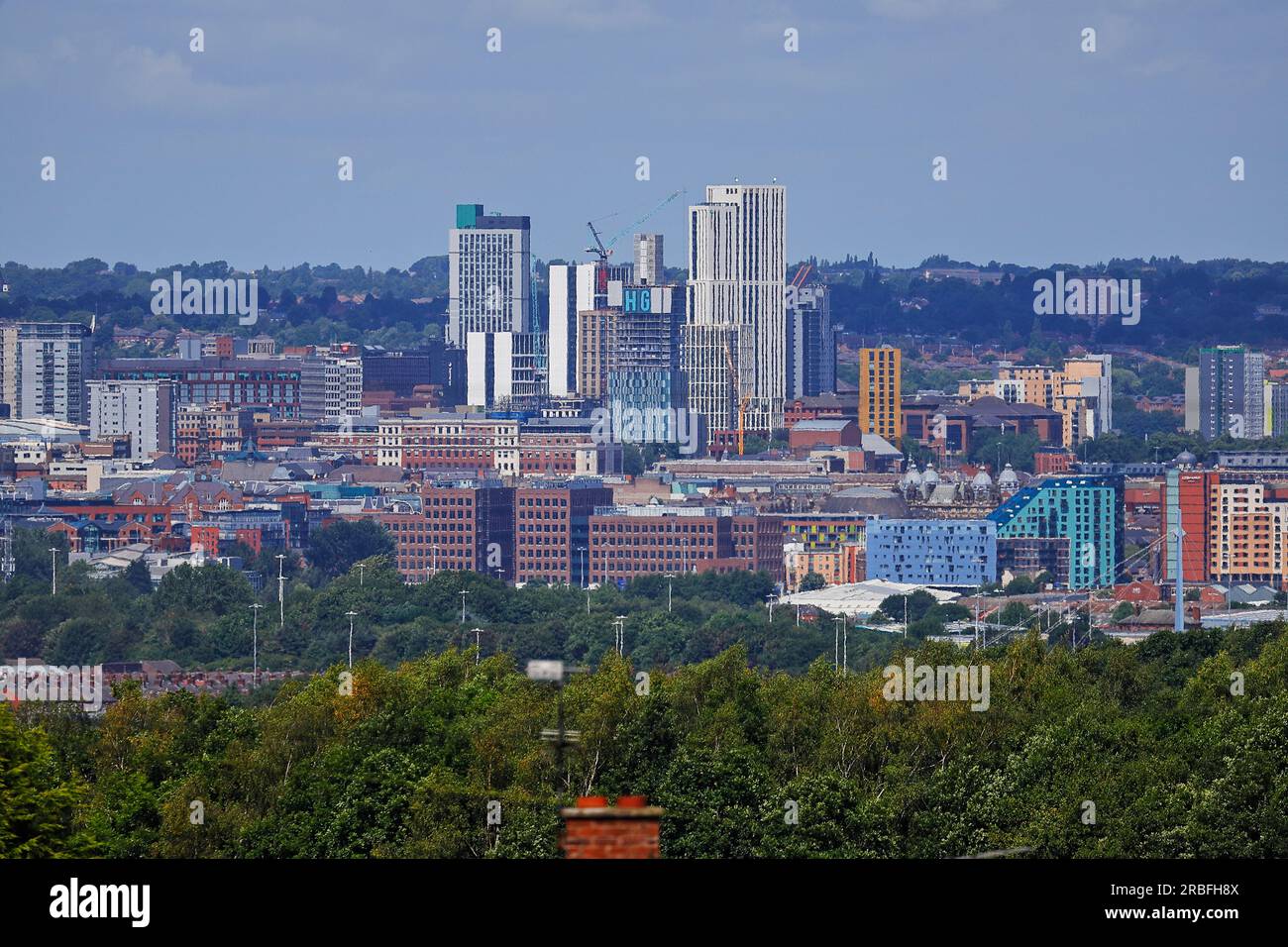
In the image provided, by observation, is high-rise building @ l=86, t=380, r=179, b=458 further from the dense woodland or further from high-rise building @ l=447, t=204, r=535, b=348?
the dense woodland

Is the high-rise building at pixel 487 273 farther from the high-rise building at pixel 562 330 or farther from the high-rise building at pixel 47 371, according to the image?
the high-rise building at pixel 47 371

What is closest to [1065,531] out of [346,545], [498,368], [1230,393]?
[346,545]

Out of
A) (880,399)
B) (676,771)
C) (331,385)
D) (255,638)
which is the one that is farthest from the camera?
(331,385)

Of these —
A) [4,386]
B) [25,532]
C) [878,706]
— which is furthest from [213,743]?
[4,386]

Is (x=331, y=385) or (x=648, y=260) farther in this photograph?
(x=648, y=260)

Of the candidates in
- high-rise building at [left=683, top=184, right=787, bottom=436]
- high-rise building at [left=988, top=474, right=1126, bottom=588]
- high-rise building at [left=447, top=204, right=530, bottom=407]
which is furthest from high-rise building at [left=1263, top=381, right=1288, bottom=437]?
high-rise building at [left=447, top=204, right=530, bottom=407]

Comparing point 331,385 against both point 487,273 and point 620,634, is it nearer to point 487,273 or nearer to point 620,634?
point 487,273

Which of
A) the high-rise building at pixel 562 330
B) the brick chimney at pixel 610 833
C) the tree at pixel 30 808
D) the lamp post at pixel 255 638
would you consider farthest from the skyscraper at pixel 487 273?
the brick chimney at pixel 610 833
